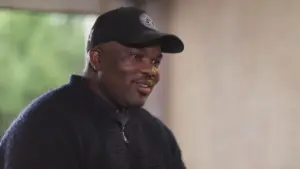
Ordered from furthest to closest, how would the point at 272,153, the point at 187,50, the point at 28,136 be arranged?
the point at 187,50 → the point at 272,153 → the point at 28,136

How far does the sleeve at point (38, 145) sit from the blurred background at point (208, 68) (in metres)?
1.12

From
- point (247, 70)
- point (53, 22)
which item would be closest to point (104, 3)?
point (53, 22)

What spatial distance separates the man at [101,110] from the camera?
1.07 metres

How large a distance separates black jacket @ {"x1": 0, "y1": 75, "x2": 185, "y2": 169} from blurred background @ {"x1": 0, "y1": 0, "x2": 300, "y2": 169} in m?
0.88

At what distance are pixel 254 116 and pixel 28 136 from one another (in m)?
1.27

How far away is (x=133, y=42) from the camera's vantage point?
3.72 feet

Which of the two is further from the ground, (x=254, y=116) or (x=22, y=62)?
(x=22, y=62)

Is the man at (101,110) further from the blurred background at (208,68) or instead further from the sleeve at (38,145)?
the blurred background at (208,68)

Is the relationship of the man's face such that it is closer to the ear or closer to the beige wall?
the ear

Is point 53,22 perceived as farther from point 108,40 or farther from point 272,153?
point 108,40

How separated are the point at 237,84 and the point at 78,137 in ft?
4.04

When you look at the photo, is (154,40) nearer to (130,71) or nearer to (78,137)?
(130,71)

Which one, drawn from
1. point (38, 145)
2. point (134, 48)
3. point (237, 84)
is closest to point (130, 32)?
point (134, 48)

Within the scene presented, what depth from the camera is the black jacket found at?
3.49 feet
